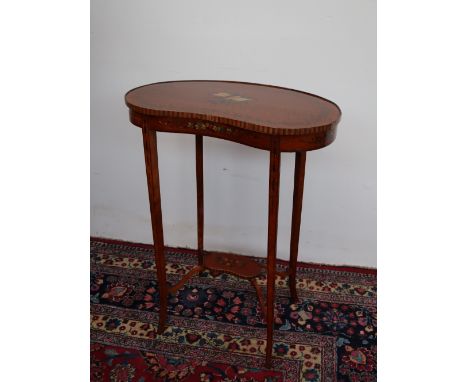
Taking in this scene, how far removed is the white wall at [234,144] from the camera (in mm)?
2533

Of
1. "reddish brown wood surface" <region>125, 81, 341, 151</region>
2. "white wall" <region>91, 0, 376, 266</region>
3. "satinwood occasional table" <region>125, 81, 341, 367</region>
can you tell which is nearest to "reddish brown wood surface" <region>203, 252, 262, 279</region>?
"satinwood occasional table" <region>125, 81, 341, 367</region>

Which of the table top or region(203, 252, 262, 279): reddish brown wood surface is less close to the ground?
the table top

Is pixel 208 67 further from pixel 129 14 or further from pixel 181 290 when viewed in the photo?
pixel 181 290

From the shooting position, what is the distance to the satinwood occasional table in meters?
1.76

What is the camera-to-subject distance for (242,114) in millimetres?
1847

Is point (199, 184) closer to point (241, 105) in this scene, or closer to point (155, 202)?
point (155, 202)

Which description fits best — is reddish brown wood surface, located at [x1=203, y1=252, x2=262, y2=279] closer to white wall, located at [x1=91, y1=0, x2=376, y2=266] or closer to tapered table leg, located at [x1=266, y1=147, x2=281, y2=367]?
tapered table leg, located at [x1=266, y1=147, x2=281, y2=367]

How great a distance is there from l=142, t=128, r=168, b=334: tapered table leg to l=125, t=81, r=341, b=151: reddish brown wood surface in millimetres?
93

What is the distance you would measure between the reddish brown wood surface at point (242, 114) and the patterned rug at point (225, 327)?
1.09 metres

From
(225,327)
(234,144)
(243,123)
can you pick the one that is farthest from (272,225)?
(234,144)

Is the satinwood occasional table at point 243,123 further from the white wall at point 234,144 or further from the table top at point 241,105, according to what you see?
the white wall at point 234,144

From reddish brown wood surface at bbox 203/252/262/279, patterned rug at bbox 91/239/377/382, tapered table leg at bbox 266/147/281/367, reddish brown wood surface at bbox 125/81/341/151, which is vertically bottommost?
patterned rug at bbox 91/239/377/382

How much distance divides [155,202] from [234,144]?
2.78 feet
